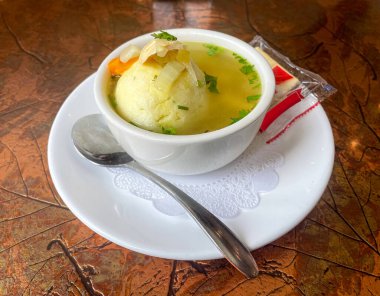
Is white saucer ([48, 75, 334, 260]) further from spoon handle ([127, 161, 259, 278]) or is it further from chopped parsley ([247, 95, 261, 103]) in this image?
chopped parsley ([247, 95, 261, 103])

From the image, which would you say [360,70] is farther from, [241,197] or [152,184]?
[152,184]

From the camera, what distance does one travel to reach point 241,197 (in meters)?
0.90

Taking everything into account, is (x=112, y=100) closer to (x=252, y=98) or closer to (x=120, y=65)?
(x=120, y=65)

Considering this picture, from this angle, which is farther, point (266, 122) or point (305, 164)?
point (266, 122)

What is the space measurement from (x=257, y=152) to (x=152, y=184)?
0.29m

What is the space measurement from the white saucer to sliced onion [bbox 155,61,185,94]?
26cm

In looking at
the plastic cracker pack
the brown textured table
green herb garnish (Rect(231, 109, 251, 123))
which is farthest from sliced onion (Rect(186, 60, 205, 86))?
the brown textured table

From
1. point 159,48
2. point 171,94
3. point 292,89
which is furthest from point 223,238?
point 292,89

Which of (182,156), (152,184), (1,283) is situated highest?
(182,156)

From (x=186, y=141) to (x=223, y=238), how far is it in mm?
214

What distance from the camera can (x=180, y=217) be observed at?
33.9 inches

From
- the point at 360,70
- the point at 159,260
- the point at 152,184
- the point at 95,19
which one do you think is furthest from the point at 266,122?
the point at 95,19

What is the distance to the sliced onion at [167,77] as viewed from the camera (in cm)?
88

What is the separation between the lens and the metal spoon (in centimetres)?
79
